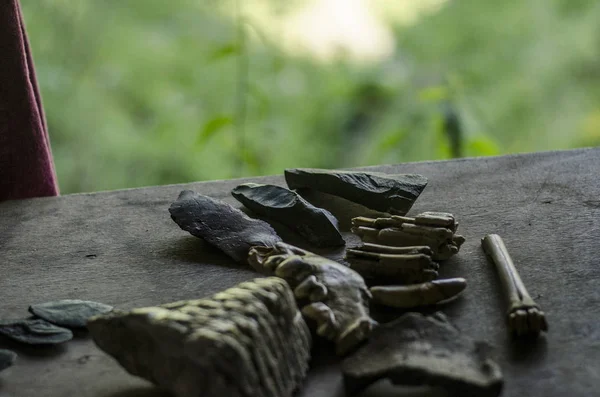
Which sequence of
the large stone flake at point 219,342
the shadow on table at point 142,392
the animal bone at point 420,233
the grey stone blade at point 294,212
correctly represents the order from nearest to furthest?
the large stone flake at point 219,342 < the shadow on table at point 142,392 < the animal bone at point 420,233 < the grey stone blade at point 294,212

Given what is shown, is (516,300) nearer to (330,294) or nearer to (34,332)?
(330,294)

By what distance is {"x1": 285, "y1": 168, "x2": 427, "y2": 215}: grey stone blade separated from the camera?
1.58 meters

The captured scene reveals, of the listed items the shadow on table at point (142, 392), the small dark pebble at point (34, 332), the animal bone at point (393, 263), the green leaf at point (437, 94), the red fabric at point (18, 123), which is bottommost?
the shadow on table at point (142, 392)

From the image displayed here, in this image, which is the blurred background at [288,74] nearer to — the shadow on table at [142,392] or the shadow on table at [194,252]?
the shadow on table at [194,252]

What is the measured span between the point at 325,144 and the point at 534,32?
1.17m

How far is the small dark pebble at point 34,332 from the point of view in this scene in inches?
46.6

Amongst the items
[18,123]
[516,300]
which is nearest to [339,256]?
[516,300]

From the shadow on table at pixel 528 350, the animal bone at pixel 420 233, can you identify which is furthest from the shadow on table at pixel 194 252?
the shadow on table at pixel 528 350

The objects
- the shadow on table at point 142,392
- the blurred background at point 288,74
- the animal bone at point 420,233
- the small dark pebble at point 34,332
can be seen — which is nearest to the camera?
the shadow on table at point 142,392

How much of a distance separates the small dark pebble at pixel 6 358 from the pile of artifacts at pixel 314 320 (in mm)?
151

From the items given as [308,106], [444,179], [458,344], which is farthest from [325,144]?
[458,344]

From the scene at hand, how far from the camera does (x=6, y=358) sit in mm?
1122

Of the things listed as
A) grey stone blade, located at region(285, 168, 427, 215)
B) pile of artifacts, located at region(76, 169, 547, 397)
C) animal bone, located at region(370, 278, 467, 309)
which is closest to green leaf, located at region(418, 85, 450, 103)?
grey stone blade, located at region(285, 168, 427, 215)

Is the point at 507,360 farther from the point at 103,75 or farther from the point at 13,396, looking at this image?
the point at 103,75
